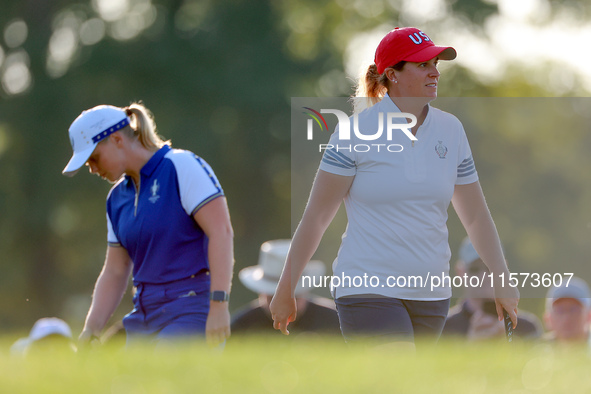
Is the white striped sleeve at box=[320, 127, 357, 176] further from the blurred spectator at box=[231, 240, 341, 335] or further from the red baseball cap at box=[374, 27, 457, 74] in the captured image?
the blurred spectator at box=[231, 240, 341, 335]

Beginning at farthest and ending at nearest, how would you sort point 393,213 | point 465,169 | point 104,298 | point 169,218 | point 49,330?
1. point 49,330
2. point 104,298
3. point 169,218
4. point 465,169
5. point 393,213

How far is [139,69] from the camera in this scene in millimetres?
25094

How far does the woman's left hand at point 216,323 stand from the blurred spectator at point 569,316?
3.45 metres

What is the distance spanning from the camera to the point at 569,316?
24.8ft

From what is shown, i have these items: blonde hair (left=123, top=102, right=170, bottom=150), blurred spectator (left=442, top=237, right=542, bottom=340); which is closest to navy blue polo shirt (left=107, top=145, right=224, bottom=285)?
blonde hair (left=123, top=102, right=170, bottom=150)

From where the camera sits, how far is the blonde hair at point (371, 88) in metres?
4.87

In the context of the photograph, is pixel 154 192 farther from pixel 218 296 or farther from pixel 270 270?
pixel 270 270

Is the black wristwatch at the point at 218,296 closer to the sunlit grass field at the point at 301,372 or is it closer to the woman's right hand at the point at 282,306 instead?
the woman's right hand at the point at 282,306

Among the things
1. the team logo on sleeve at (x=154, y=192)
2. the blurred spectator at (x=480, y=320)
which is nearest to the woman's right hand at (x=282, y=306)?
the team logo on sleeve at (x=154, y=192)

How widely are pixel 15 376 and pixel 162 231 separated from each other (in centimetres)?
193

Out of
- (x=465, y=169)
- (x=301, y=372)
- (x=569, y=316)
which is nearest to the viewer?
(x=301, y=372)

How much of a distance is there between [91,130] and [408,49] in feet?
6.27

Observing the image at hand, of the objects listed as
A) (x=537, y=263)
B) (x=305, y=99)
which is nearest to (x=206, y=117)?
(x=305, y=99)

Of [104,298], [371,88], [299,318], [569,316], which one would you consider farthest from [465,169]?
[299,318]
